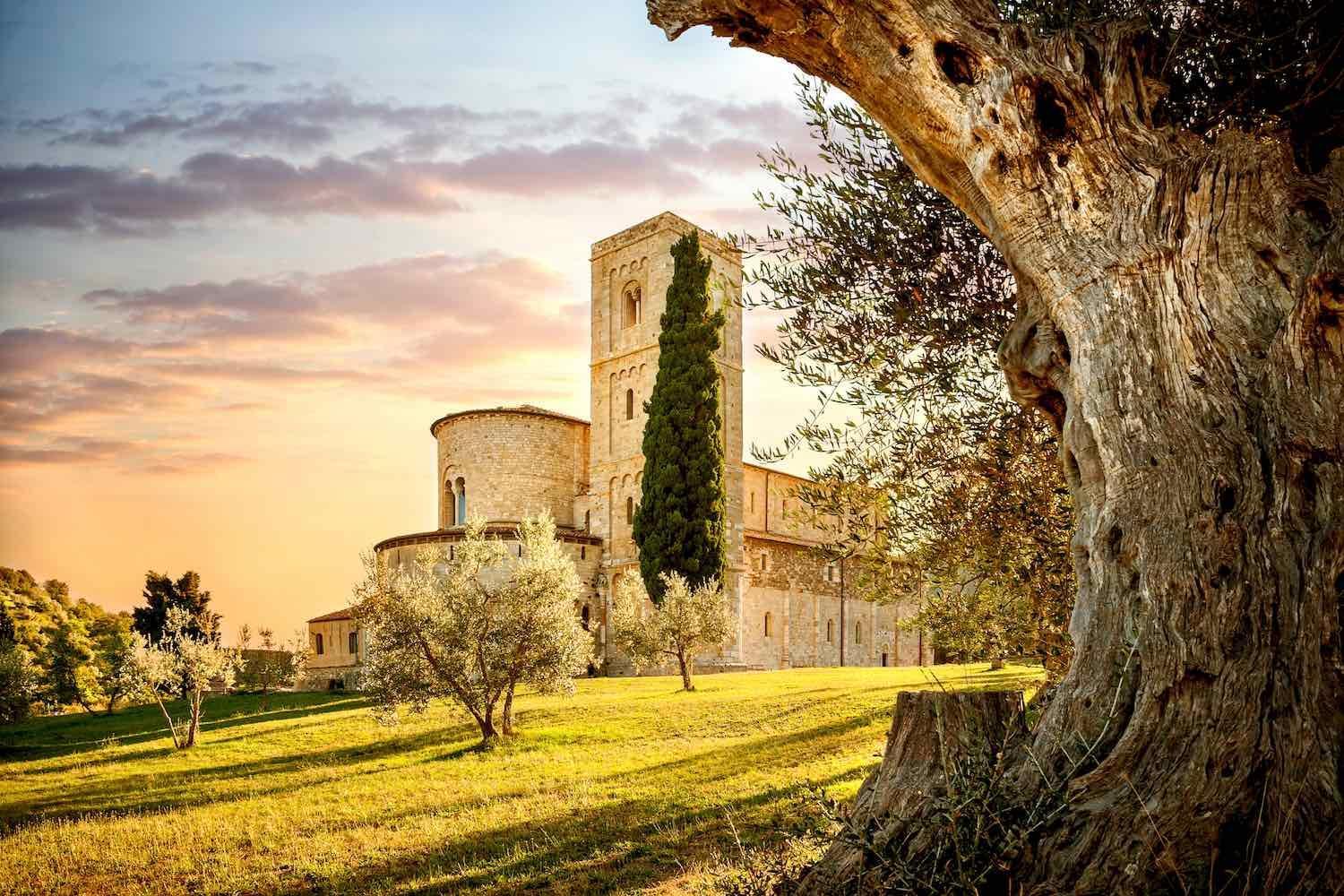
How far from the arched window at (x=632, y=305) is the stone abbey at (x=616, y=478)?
0.21 ft

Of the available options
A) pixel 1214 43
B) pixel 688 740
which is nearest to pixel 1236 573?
pixel 1214 43

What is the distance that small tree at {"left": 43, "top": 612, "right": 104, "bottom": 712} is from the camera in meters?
34.5

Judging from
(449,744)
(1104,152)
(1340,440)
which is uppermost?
(1104,152)

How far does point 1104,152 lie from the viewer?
4730mm

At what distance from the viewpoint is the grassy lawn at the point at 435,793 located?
9742 mm

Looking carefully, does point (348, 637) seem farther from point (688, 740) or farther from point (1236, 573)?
point (1236, 573)

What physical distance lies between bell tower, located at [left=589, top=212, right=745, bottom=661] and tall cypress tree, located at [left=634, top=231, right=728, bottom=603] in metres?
3.51

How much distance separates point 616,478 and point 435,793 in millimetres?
30480

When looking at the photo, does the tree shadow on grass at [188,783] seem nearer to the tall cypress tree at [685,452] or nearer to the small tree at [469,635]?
the small tree at [469,635]

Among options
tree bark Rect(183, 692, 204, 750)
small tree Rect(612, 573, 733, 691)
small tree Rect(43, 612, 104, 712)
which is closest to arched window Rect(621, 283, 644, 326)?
small tree Rect(612, 573, 733, 691)

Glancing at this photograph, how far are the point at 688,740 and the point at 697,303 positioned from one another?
916 inches

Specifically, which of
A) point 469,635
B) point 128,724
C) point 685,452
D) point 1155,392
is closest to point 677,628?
point 685,452

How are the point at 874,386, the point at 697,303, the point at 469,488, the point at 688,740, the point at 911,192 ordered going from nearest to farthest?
the point at 911,192 < the point at 874,386 < the point at 688,740 < the point at 697,303 < the point at 469,488

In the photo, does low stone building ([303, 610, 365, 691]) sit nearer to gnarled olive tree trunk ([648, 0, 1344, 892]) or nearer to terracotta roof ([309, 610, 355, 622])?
terracotta roof ([309, 610, 355, 622])
